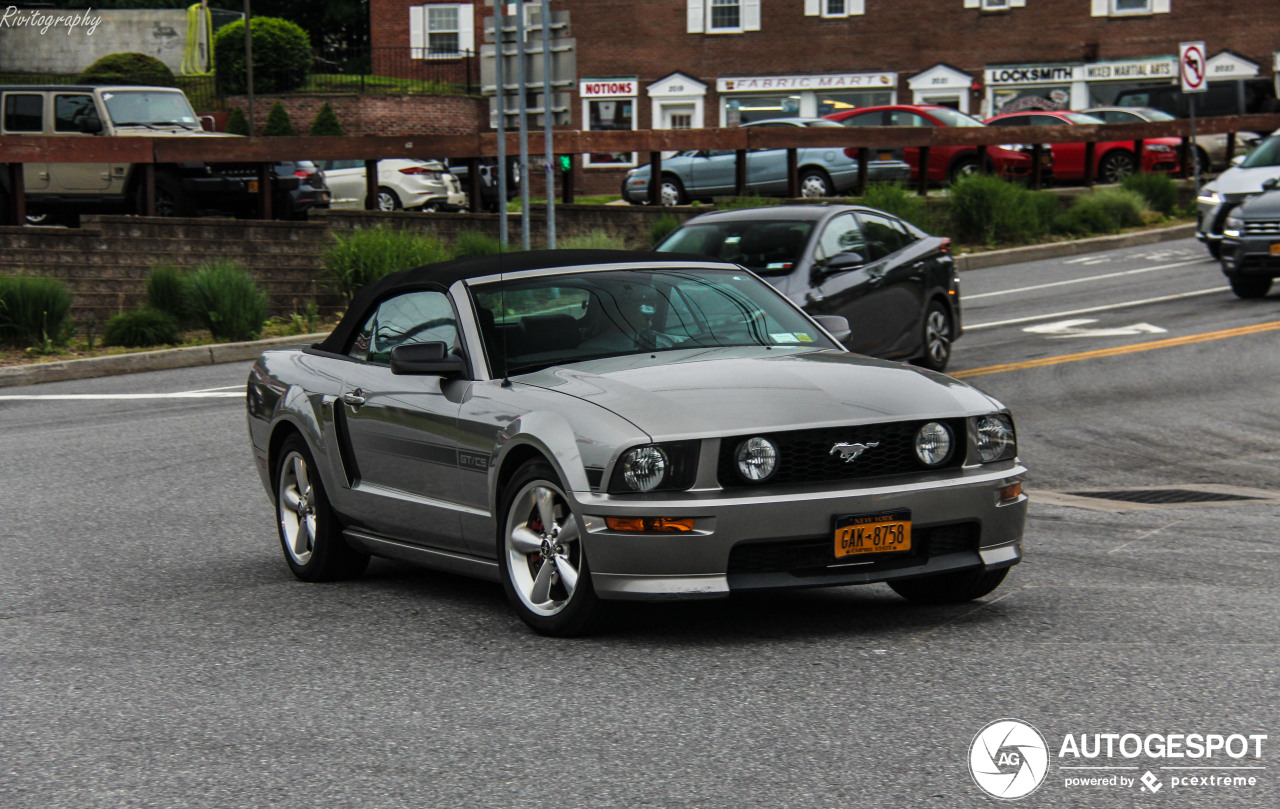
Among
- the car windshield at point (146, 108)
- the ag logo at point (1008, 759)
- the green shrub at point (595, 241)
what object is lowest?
the ag logo at point (1008, 759)

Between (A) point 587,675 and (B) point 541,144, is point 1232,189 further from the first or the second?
(A) point 587,675

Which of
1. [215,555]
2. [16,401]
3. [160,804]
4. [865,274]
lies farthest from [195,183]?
[160,804]

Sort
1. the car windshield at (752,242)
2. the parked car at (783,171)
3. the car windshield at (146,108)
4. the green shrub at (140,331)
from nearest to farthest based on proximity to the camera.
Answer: the car windshield at (752,242), the green shrub at (140,331), the car windshield at (146,108), the parked car at (783,171)

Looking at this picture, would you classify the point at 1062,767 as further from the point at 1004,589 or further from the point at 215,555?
the point at 215,555

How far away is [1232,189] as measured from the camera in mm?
22266

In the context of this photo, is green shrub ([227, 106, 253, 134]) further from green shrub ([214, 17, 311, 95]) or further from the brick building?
the brick building

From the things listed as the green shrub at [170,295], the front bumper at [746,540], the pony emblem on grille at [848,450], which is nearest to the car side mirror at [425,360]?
the front bumper at [746,540]

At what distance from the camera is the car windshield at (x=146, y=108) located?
24438mm

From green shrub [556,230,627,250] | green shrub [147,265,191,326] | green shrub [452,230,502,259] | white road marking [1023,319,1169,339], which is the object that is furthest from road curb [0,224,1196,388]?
white road marking [1023,319,1169,339]

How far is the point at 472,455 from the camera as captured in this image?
6430 millimetres

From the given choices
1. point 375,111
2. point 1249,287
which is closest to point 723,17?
point 375,111

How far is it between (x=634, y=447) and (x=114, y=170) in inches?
775

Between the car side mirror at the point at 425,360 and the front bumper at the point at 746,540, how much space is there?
44.8 inches

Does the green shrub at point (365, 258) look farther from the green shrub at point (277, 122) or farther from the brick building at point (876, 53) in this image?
the brick building at point (876, 53)
